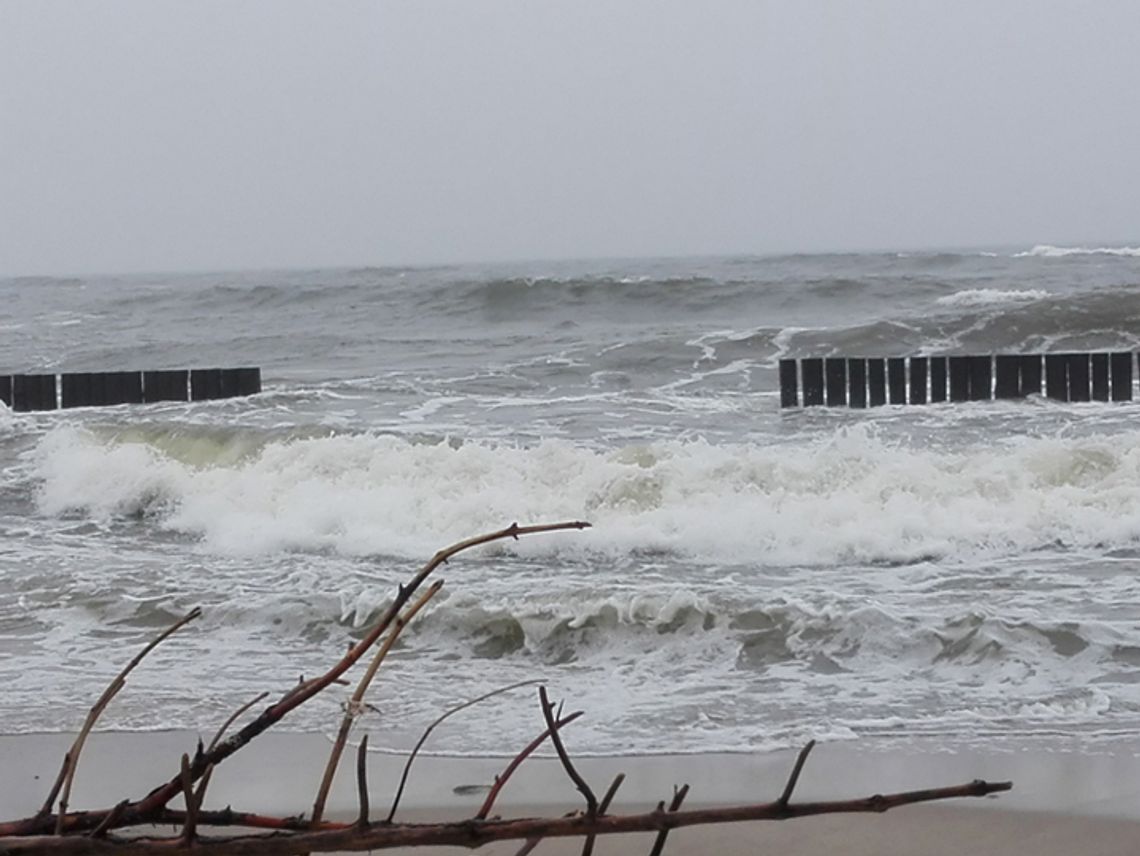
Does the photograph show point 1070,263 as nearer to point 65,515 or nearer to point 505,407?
point 505,407

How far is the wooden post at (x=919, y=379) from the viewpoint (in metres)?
12.5

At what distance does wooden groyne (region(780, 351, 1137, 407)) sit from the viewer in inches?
488

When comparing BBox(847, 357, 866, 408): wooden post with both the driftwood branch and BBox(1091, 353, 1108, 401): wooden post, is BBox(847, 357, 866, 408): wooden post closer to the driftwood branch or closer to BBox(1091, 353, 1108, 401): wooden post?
BBox(1091, 353, 1108, 401): wooden post

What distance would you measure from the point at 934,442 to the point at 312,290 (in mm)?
24369

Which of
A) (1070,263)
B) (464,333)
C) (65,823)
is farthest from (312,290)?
(65,823)

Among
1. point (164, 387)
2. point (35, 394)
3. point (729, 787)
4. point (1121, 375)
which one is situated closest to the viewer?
point (729, 787)

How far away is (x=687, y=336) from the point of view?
20.2 meters

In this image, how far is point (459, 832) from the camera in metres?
0.88

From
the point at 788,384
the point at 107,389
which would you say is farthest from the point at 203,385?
the point at 788,384

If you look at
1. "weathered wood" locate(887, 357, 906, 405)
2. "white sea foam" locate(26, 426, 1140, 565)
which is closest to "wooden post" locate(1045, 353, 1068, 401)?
"weathered wood" locate(887, 357, 906, 405)

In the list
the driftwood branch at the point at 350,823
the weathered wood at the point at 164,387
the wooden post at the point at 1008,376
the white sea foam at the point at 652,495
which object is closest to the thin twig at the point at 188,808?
the driftwood branch at the point at 350,823

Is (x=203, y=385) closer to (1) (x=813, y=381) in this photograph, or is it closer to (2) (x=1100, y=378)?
(1) (x=813, y=381)

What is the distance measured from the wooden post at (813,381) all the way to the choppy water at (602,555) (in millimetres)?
520

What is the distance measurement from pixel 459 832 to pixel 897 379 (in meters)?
12.2
